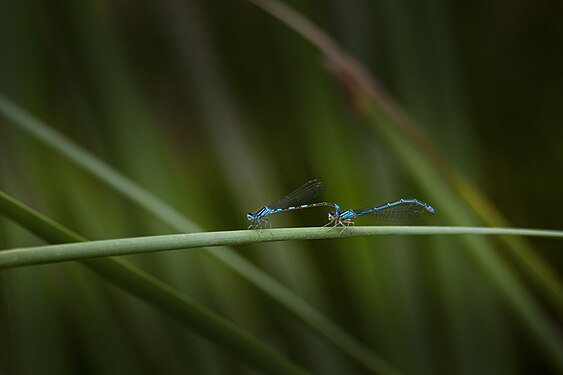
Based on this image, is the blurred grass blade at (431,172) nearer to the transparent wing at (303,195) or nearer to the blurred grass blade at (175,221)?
the transparent wing at (303,195)

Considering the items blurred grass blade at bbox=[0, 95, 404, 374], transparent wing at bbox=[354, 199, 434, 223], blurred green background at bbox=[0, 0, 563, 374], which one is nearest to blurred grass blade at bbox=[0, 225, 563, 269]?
blurred grass blade at bbox=[0, 95, 404, 374]

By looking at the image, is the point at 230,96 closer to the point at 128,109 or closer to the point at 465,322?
the point at 128,109

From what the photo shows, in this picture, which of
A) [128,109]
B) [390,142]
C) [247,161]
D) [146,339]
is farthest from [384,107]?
[146,339]

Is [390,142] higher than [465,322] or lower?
higher

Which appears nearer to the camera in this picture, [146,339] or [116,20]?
[146,339]

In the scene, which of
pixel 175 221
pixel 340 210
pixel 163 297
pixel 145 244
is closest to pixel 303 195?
pixel 340 210

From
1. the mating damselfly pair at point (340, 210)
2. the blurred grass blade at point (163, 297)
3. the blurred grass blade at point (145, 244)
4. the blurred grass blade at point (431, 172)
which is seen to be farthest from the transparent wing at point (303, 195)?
the blurred grass blade at point (145, 244)
